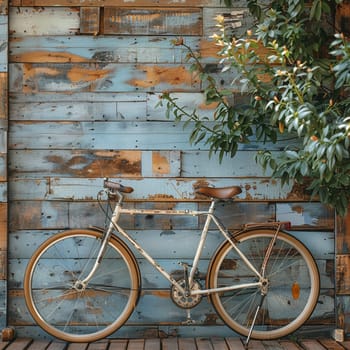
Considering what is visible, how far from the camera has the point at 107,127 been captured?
12.8 feet

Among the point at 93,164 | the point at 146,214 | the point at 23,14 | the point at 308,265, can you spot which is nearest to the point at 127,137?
the point at 93,164

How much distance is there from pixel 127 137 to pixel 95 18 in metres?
0.81

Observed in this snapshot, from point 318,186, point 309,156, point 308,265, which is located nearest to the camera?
point 309,156

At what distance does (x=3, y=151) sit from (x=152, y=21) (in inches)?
51.3

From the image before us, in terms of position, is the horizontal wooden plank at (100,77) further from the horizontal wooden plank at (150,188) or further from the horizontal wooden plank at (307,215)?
the horizontal wooden plank at (307,215)

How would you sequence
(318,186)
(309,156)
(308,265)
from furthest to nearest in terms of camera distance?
(308,265) < (318,186) < (309,156)

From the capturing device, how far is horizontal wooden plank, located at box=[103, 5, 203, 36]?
3893 mm

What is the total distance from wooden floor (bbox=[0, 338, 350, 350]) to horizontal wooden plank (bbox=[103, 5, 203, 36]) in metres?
2.03

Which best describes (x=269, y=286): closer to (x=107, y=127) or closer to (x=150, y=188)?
(x=150, y=188)

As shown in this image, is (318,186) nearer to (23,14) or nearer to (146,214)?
(146,214)

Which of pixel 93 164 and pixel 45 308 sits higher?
pixel 93 164

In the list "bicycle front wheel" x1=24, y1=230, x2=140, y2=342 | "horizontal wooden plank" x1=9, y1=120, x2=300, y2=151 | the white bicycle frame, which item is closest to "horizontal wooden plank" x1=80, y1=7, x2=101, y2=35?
"horizontal wooden plank" x1=9, y1=120, x2=300, y2=151

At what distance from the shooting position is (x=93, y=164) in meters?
3.91

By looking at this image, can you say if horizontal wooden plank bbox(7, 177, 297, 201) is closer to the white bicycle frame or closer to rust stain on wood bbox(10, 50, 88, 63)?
the white bicycle frame
